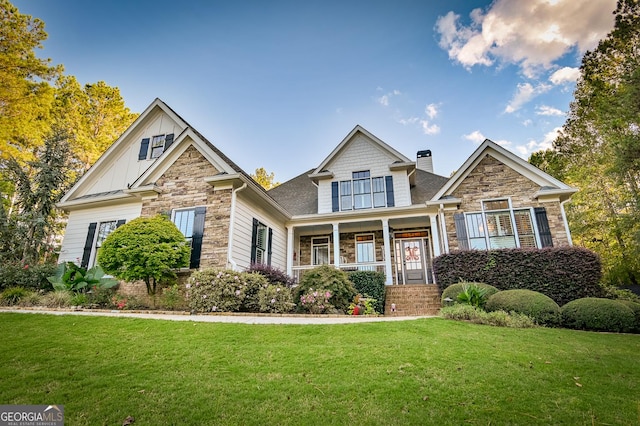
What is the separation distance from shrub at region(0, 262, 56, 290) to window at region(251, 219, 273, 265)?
6450 millimetres

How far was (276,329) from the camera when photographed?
554 centimetres

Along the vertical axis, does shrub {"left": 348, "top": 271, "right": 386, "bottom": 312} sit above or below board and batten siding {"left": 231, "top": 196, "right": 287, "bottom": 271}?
below

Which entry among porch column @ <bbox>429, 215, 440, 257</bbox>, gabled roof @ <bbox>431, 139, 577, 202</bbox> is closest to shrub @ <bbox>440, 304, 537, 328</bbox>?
porch column @ <bbox>429, 215, 440, 257</bbox>

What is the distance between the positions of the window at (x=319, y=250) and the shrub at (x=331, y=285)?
5280mm

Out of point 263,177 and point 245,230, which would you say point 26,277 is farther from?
point 263,177

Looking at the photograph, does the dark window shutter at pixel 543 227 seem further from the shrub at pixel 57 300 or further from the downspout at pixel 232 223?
the shrub at pixel 57 300

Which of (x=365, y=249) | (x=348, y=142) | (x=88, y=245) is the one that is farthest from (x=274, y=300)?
(x=348, y=142)

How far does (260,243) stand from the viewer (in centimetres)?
1130

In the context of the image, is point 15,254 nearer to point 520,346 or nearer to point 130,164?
point 130,164

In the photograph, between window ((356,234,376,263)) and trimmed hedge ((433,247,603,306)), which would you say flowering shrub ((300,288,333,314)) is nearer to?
trimmed hedge ((433,247,603,306))

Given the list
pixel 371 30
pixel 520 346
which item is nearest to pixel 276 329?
pixel 520 346

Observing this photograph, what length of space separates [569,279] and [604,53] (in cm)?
1414

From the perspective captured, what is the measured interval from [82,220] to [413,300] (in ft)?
42.1

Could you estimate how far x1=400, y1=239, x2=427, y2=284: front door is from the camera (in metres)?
13.4
